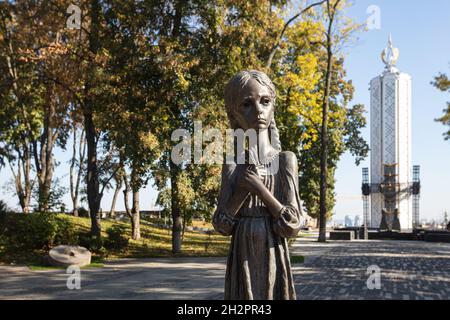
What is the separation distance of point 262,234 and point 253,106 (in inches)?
44.4

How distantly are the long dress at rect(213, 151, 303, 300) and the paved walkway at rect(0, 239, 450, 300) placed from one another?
601 centimetres

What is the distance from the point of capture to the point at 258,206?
4301 millimetres

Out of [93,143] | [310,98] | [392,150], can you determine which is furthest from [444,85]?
[392,150]

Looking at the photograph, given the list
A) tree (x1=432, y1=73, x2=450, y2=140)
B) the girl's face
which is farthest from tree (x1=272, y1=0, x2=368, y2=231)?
the girl's face

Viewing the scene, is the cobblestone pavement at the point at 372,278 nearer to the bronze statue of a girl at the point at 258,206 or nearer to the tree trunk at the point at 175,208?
the tree trunk at the point at 175,208

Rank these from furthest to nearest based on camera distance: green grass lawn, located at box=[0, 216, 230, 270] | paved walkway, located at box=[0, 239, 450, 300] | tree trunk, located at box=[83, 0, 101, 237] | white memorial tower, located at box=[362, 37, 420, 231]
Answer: white memorial tower, located at box=[362, 37, 420, 231]
tree trunk, located at box=[83, 0, 101, 237]
green grass lawn, located at box=[0, 216, 230, 270]
paved walkway, located at box=[0, 239, 450, 300]

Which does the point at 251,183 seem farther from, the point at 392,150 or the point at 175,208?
the point at 392,150

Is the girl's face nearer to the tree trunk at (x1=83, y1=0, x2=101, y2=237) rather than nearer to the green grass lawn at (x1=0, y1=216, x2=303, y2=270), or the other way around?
the green grass lawn at (x1=0, y1=216, x2=303, y2=270)

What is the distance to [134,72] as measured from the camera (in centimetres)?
1880

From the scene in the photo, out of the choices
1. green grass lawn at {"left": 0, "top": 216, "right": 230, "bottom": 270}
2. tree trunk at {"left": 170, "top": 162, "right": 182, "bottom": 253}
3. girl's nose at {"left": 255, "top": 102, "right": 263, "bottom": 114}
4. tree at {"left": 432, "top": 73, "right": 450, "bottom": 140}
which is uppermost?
tree at {"left": 432, "top": 73, "right": 450, "bottom": 140}

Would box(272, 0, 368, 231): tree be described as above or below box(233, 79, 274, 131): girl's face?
above

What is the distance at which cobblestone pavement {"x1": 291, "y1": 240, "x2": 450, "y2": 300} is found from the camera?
34.9 feet

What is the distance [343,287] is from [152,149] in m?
8.85

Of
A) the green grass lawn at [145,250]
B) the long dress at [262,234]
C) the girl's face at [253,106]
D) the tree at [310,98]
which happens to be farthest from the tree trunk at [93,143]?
the long dress at [262,234]
